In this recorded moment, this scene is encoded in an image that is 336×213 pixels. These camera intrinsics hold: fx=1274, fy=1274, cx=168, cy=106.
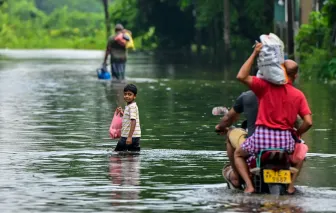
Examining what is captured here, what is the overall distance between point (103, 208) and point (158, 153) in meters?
5.18

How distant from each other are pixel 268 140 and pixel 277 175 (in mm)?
357

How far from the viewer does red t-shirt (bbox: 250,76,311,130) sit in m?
12.0

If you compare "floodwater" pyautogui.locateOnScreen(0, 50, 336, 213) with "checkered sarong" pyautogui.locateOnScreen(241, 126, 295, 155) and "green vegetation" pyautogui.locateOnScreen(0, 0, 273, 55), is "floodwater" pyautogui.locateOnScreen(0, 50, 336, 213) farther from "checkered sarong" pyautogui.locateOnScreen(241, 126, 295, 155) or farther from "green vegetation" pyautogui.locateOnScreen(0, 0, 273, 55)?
"green vegetation" pyautogui.locateOnScreen(0, 0, 273, 55)

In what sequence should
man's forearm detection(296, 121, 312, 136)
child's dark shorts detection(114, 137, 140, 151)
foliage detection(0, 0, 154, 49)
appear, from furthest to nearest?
foliage detection(0, 0, 154, 49)
child's dark shorts detection(114, 137, 140, 151)
man's forearm detection(296, 121, 312, 136)

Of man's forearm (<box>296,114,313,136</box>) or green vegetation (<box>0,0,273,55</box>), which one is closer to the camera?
man's forearm (<box>296,114,313,136</box>)

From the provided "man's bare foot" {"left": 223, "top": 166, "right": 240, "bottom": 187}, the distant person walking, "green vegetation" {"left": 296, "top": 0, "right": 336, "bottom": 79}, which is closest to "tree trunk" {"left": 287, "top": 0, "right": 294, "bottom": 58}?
"green vegetation" {"left": 296, "top": 0, "right": 336, "bottom": 79}

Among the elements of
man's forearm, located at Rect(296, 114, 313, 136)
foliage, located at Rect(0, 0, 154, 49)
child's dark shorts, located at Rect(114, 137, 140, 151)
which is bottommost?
foliage, located at Rect(0, 0, 154, 49)

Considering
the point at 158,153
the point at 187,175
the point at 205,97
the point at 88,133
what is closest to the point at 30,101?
the point at 205,97

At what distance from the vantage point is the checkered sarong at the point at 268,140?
11.9 m

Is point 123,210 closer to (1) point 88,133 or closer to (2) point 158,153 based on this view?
(2) point 158,153

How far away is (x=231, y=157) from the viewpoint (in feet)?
40.3

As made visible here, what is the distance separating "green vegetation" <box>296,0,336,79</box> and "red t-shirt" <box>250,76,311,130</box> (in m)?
24.5

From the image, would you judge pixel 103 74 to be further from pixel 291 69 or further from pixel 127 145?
pixel 291 69

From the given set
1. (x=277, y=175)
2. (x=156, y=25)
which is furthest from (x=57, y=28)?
(x=277, y=175)
